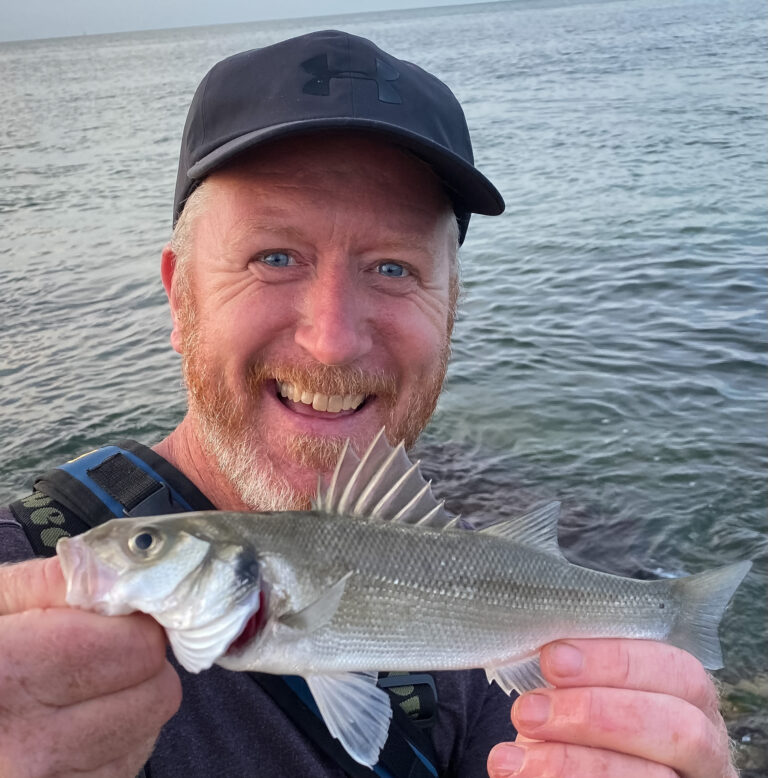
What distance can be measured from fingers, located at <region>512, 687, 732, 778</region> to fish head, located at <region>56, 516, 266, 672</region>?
91 cm

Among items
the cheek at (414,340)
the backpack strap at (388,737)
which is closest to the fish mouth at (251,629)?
the backpack strap at (388,737)

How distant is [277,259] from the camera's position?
11.6 feet

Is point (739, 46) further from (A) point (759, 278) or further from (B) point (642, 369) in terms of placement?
(B) point (642, 369)

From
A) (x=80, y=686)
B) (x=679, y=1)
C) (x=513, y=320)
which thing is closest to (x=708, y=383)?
(x=513, y=320)

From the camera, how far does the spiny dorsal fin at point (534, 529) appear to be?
2713 millimetres

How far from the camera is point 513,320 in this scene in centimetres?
1426

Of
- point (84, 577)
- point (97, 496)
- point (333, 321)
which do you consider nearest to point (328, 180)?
point (333, 321)

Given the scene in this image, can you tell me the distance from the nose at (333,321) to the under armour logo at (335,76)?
82 cm

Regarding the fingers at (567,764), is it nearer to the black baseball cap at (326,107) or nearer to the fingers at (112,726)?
the fingers at (112,726)

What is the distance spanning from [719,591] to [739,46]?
183ft

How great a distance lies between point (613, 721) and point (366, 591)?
830 millimetres

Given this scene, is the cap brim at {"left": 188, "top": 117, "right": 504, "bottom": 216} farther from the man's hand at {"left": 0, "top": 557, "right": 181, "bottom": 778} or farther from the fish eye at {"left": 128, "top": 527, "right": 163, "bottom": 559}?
the man's hand at {"left": 0, "top": 557, "right": 181, "bottom": 778}

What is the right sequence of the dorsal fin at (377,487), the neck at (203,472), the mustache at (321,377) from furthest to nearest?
the neck at (203,472) < the mustache at (321,377) < the dorsal fin at (377,487)

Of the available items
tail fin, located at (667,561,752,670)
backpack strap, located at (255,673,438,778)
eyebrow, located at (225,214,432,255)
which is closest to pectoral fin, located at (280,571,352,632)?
backpack strap, located at (255,673,438,778)
